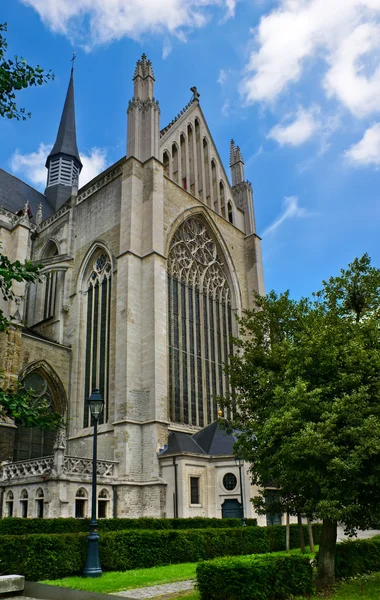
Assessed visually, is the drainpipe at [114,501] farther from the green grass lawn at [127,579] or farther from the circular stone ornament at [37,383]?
the green grass lawn at [127,579]

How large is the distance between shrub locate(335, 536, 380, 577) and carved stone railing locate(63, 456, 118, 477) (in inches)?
443

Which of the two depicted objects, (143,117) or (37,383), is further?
(143,117)

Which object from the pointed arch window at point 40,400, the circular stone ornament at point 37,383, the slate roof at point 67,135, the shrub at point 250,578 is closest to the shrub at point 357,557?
the shrub at point 250,578

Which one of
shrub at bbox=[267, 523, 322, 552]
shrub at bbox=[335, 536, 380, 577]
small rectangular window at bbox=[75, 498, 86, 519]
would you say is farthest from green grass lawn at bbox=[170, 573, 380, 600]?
small rectangular window at bbox=[75, 498, 86, 519]

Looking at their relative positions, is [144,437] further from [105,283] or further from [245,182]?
[245,182]

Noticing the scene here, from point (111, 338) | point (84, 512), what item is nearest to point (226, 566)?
point (84, 512)

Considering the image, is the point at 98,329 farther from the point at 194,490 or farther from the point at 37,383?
the point at 194,490

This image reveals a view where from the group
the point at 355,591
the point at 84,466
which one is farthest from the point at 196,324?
the point at 355,591

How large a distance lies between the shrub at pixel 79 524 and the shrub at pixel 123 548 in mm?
1949

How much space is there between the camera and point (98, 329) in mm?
27734

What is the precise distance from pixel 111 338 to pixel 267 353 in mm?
12857

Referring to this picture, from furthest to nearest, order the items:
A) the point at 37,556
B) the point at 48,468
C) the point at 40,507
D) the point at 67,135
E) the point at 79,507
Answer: the point at 67,135 < the point at 79,507 < the point at 48,468 < the point at 40,507 < the point at 37,556

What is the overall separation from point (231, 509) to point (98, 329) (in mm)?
11443

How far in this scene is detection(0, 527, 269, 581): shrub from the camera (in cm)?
1145
